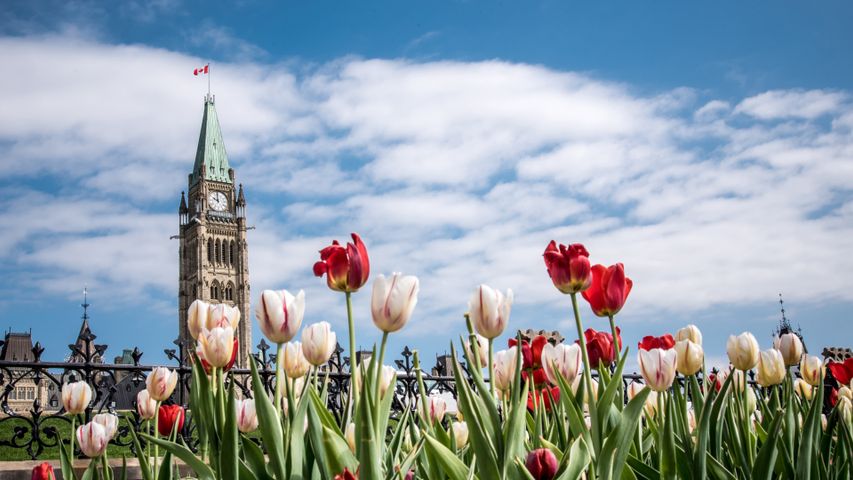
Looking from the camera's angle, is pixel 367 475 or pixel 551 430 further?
pixel 551 430

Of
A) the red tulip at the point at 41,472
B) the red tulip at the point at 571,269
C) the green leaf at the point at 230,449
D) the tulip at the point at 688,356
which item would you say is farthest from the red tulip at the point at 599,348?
the red tulip at the point at 41,472

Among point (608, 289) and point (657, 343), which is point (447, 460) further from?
point (657, 343)

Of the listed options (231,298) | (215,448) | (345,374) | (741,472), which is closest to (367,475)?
(215,448)

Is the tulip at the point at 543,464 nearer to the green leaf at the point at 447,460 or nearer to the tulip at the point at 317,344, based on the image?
the green leaf at the point at 447,460

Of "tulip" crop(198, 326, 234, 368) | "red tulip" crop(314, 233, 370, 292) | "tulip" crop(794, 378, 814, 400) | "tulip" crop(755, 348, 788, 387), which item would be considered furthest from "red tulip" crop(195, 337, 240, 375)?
"tulip" crop(794, 378, 814, 400)

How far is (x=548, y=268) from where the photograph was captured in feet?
7.33

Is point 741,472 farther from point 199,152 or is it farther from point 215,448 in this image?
point 199,152

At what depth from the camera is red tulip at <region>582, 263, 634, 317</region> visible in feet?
7.49

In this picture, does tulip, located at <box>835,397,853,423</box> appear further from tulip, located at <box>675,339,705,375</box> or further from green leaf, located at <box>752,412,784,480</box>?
tulip, located at <box>675,339,705,375</box>

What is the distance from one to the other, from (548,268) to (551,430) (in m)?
0.77

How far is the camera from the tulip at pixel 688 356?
2.50 metres

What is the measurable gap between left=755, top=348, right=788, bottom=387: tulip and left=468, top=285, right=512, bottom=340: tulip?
1.38m

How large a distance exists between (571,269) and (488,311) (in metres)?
0.31

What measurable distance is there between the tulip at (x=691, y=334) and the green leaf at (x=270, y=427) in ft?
4.54
